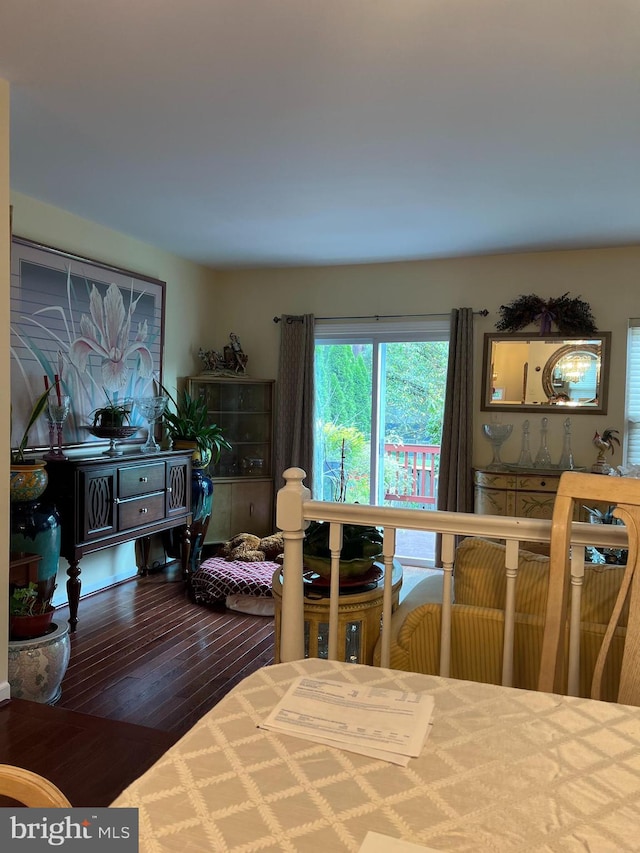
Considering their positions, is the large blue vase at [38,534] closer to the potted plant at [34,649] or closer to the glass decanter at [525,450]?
the potted plant at [34,649]

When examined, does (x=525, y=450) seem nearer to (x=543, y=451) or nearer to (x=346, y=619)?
(x=543, y=451)

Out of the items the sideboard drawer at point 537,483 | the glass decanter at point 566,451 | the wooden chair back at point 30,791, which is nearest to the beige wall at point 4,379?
the wooden chair back at point 30,791

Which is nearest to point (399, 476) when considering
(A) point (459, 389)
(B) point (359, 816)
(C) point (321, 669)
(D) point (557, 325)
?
(A) point (459, 389)

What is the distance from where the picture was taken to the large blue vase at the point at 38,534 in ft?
10.1

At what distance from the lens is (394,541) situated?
5.89 feet

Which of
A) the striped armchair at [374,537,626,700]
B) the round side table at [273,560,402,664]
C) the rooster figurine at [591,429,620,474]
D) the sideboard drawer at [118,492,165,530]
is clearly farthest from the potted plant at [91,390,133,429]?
the rooster figurine at [591,429,620,474]

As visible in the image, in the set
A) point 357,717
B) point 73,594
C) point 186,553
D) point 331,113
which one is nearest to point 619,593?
point 357,717

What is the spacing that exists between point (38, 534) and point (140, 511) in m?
1.04

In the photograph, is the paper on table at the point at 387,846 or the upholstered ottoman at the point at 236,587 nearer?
the paper on table at the point at 387,846

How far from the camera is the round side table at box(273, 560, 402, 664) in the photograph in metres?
1.97

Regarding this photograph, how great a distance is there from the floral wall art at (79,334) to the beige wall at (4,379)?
1322mm

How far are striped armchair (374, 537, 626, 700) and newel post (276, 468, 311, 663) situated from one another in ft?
1.04

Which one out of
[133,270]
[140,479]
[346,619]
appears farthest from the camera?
[133,270]

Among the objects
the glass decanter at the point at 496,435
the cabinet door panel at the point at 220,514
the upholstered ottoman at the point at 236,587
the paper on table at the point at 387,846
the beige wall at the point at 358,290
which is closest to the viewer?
the paper on table at the point at 387,846
